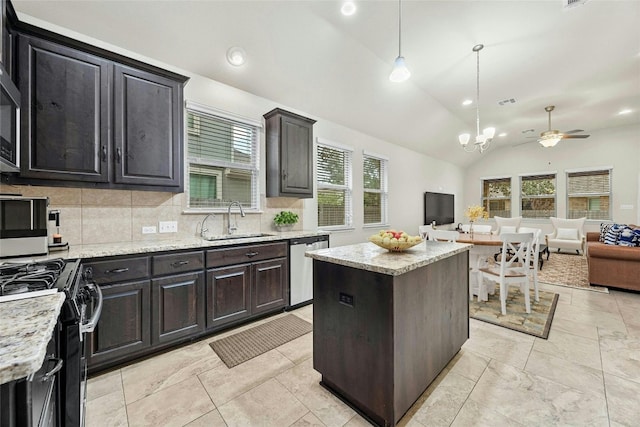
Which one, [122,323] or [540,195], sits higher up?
[540,195]

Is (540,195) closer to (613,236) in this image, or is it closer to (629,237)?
(613,236)

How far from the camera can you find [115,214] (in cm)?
247

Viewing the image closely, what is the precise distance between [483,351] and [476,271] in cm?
159

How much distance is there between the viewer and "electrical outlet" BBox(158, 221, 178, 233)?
108 inches

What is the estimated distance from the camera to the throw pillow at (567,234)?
655 centimetres

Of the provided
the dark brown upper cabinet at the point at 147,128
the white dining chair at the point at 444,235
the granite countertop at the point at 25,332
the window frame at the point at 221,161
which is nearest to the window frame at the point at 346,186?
the window frame at the point at 221,161

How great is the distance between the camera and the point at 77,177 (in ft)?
6.81

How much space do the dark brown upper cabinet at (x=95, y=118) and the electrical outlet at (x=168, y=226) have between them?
44 cm

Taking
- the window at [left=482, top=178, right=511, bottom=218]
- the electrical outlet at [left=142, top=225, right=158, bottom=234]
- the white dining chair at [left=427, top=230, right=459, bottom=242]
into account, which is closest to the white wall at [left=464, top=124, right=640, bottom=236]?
the window at [left=482, top=178, right=511, bottom=218]

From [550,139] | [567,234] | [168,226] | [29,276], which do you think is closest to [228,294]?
[168,226]

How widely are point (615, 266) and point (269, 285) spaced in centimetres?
499

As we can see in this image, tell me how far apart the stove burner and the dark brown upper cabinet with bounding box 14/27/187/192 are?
78 cm

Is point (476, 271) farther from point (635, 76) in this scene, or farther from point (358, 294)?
point (635, 76)

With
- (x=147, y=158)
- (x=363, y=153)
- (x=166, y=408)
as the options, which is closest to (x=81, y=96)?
(x=147, y=158)
